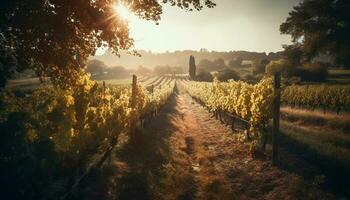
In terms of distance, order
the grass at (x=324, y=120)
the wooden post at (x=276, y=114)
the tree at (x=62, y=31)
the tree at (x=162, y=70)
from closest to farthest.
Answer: the tree at (x=62, y=31)
the wooden post at (x=276, y=114)
the grass at (x=324, y=120)
the tree at (x=162, y=70)

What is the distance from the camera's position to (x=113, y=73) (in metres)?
132

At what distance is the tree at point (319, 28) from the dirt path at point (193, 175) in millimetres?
19106

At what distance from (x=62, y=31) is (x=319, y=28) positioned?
28.0 m

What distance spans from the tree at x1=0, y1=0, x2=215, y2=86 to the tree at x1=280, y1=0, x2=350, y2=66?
975 inches

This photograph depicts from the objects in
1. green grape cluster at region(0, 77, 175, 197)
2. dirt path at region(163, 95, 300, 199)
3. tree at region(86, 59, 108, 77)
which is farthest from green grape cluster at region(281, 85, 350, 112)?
tree at region(86, 59, 108, 77)

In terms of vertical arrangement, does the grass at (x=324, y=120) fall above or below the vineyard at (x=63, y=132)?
below

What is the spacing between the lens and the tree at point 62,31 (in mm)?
8642

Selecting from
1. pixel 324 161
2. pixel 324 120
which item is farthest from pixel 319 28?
pixel 324 161

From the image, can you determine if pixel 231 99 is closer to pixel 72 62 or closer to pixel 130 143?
pixel 130 143

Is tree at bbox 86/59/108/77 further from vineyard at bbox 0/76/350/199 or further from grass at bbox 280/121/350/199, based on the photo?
grass at bbox 280/121/350/199

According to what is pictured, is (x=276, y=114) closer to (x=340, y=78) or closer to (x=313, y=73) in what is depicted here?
(x=340, y=78)

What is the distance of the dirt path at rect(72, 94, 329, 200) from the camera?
978 centimetres

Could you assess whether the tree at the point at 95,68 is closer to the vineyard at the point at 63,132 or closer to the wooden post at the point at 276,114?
the vineyard at the point at 63,132

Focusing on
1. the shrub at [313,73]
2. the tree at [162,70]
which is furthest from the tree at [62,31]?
the tree at [162,70]
